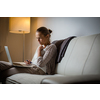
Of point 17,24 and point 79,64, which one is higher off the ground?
point 17,24

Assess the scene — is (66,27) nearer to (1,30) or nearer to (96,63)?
(96,63)

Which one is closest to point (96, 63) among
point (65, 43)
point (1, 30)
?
point (65, 43)

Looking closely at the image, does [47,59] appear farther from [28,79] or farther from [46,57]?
[28,79]

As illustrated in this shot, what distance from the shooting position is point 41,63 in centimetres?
153

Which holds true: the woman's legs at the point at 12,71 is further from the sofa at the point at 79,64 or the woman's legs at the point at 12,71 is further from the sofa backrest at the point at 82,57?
the sofa backrest at the point at 82,57

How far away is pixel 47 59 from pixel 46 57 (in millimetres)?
27

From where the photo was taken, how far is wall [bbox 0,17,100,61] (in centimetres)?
161

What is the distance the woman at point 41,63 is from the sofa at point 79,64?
0.09 metres

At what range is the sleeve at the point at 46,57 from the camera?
153cm

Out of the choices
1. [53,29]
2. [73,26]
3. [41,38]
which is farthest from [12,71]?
[53,29]

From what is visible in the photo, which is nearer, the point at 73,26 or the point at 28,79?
the point at 28,79

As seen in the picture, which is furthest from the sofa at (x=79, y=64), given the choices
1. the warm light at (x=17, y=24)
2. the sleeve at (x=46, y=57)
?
the warm light at (x=17, y=24)

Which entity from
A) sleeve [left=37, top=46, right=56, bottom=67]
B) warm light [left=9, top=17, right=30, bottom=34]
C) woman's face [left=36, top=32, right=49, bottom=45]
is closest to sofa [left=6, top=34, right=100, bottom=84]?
sleeve [left=37, top=46, right=56, bottom=67]

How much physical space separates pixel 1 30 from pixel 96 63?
8.24ft
